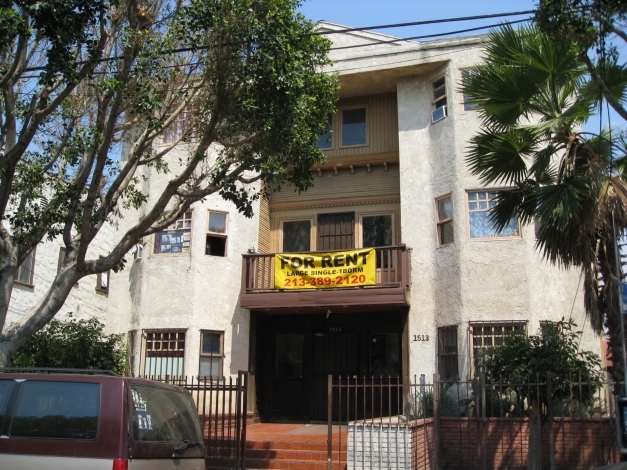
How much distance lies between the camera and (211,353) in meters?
17.5

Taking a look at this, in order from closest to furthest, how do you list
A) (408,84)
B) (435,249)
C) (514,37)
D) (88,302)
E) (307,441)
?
(514,37), (307,441), (435,249), (408,84), (88,302)

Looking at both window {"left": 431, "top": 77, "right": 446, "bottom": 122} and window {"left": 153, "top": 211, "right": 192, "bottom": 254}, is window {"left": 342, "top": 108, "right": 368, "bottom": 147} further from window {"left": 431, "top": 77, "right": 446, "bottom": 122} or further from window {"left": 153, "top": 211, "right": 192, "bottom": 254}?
window {"left": 153, "top": 211, "right": 192, "bottom": 254}

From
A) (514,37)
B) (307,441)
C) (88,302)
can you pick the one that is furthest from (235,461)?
(88,302)

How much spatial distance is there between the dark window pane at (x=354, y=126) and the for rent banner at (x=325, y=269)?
12.8 ft

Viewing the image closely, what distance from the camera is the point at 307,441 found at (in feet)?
45.4

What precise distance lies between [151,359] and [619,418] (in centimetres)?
1208

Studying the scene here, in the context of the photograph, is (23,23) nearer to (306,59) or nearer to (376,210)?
(306,59)

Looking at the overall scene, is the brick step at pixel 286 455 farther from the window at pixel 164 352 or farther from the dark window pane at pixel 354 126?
the dark window pane at pixel 354 126

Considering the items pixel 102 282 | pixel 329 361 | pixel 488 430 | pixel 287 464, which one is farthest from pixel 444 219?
pixel 102 282

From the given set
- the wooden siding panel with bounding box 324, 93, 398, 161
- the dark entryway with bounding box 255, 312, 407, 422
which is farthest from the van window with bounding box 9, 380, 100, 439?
the wooden siding panel with bounding box 324, 93, 398, 161

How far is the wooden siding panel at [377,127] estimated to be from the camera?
1902 centimetres

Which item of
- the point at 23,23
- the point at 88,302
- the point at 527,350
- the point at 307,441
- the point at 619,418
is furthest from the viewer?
the point at 88,302

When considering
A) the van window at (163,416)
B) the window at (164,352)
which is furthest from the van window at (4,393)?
the window at (164,352)

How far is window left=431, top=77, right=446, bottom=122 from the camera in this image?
58.2 ft
